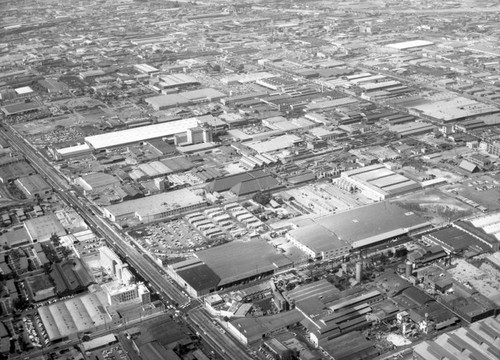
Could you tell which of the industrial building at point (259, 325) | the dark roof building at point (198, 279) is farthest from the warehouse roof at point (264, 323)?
the dark roof building at point (198, 279)

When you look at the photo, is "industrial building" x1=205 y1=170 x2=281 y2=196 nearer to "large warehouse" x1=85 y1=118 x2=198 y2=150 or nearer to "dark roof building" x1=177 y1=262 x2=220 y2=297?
"dark roof building" x1=177 y1=262 x2=220 y2=297

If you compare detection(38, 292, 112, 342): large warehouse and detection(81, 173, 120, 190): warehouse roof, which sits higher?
detection(38, 292, 112, 342): large warehouse

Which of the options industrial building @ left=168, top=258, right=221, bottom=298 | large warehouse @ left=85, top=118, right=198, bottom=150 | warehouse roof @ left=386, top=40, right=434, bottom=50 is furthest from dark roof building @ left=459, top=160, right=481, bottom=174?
warehouse roof @ left=386, top=40, right=434, bottom=50

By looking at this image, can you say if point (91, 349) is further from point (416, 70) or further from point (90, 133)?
point (416, 70)


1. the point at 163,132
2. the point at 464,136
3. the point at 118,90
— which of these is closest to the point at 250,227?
the point at 163,132

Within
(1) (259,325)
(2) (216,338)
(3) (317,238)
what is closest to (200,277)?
(2) (216,338)

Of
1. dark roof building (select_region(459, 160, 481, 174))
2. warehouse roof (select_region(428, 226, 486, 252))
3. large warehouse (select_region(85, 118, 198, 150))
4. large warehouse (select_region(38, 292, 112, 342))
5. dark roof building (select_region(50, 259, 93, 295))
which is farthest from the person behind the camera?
large warehouse (select_region(85, 118, 198, 150))

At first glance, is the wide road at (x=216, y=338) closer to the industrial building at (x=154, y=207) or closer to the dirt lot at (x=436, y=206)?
the industrial building at (x=154, y=207)

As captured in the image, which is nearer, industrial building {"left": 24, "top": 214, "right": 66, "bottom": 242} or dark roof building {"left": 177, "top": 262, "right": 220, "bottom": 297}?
dark roof building {"left": 177, "top": 262, "right": 220, "bottom": 297}
